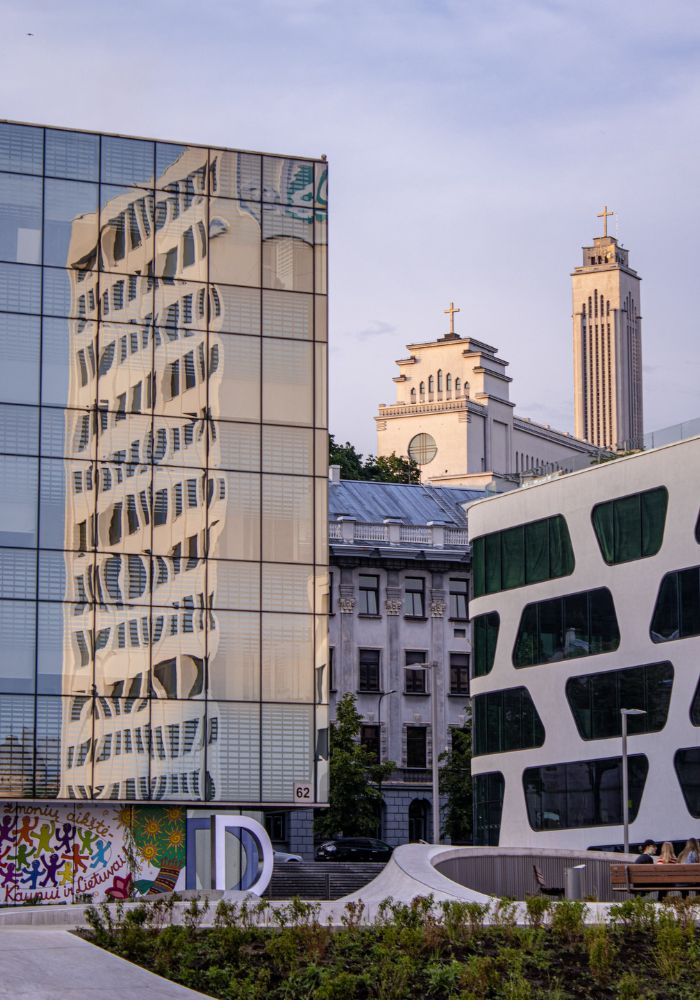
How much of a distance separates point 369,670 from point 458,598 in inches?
248

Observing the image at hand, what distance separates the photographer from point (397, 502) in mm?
98812

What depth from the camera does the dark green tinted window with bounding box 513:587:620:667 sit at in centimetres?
5666

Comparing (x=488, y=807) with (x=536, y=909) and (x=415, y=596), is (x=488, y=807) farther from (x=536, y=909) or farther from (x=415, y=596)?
(x=536, y=909)

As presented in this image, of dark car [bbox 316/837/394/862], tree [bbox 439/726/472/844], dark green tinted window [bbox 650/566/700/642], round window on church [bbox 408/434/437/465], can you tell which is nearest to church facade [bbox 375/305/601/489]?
round window on church [bbox 408/434/437/465]

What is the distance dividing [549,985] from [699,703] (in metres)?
32.4

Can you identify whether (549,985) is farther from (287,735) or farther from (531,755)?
(531,755)

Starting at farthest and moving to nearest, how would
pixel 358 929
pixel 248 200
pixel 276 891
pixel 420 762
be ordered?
pixel 420 762
pixel 276 891
pixel 248 200
pixel 358 929

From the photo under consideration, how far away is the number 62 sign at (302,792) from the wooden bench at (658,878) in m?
21.0

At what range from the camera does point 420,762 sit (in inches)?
3447

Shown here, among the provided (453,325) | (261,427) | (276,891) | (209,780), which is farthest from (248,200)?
(453,325)

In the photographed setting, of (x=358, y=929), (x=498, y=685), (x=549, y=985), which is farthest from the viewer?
(x=498, y=685)

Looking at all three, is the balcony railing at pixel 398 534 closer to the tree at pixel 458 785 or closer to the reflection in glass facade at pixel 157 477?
the tree at pixel 458 785

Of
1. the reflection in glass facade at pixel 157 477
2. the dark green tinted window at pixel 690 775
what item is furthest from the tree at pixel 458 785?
the reflection in glass facade at pixel 157 477

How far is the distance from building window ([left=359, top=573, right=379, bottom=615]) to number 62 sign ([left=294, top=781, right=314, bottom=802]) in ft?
125
